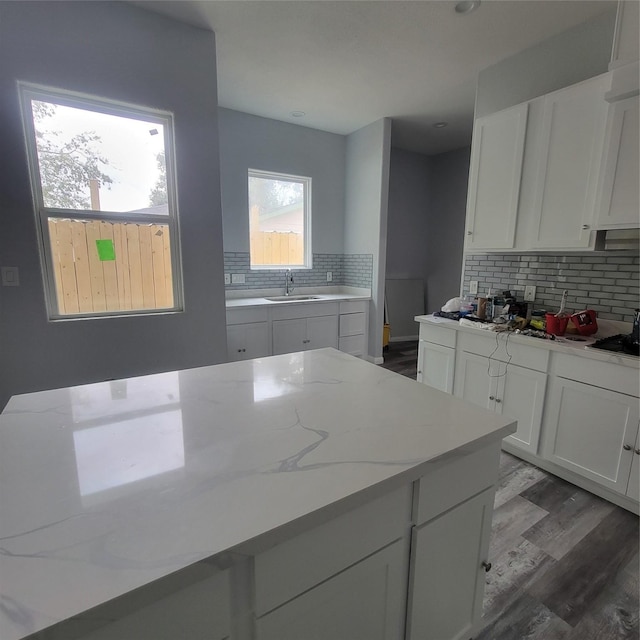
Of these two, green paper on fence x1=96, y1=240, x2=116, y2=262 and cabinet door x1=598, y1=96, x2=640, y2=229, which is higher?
cabinet door x1=598, y1=96, x2=640, y2=229

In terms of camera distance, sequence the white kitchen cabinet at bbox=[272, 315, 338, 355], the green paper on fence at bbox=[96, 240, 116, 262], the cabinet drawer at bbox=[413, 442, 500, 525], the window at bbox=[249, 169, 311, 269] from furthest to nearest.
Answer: the window at bbox=[249, 169, 311, 269], the white kitchen cabinet at bbox=[272, 315, 338, 355], the green paper on fence at bbox=[96, 240, 116, 262], the cabinet drawer at bbox=[413, 442, 500, 525]

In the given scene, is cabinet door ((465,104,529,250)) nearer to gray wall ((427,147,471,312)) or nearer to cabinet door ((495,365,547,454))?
cabinet door ((495,365,547,454))

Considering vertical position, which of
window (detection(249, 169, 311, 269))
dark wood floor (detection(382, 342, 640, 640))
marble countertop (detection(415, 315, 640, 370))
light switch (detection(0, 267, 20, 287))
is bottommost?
dark wood floor (detection(382, 342, 640, 640))

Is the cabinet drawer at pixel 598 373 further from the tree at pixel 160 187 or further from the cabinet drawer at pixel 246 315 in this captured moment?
the tree at pixel 160 187

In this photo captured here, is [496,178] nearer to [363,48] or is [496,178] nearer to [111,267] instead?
[363,48]

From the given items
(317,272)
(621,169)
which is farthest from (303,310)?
(621,169)

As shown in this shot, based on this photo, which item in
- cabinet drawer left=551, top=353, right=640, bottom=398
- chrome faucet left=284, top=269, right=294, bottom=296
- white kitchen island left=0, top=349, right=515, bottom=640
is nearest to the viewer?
white kitchen island left=0, top=349, right=515, bottom=640

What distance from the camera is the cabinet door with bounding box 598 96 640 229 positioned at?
1.78 m

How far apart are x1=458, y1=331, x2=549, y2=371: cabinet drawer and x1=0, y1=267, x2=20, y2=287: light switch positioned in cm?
294

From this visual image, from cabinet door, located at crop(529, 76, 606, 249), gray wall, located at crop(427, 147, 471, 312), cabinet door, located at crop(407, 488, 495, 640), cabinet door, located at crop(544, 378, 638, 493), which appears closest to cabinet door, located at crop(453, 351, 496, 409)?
cabinet door, located at crop(544, 378, 638, 493)

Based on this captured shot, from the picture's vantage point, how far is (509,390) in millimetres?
2289

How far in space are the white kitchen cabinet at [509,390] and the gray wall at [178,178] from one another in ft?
6.21

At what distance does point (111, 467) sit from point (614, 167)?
258 cm

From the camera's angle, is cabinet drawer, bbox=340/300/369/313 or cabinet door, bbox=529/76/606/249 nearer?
cabinet door, bbox=529/76/606/249
